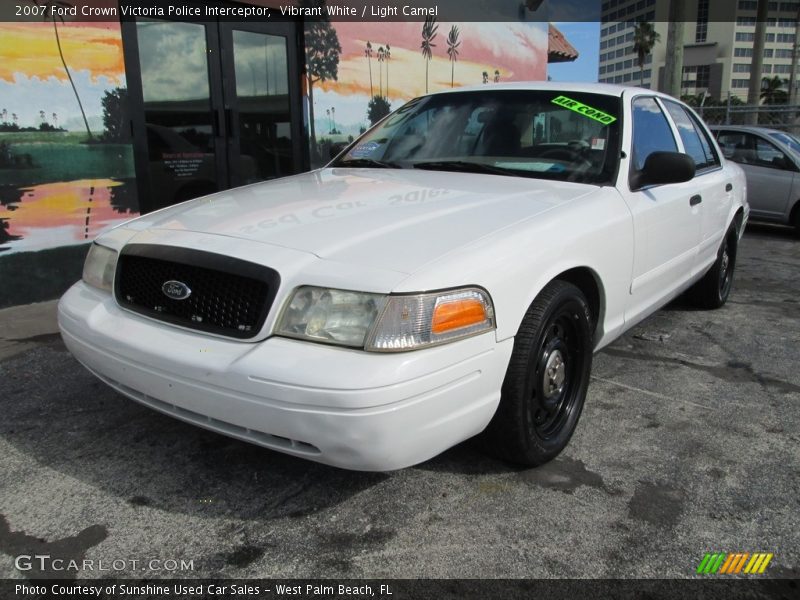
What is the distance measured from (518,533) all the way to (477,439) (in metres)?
0.43

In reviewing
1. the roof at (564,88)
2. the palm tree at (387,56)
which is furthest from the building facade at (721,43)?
the roof at (564,88)

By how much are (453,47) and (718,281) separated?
646 centimetres

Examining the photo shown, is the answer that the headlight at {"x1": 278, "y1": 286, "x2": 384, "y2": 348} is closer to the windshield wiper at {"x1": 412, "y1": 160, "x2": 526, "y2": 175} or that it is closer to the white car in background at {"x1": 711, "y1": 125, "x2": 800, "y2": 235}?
the windshield wiper at {"x1": 412, "y1": 160, "x2": 526, "y2": 175}

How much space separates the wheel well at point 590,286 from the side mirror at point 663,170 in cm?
64

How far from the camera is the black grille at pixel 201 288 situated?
2.26 meters

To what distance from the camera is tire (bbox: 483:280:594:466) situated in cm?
248

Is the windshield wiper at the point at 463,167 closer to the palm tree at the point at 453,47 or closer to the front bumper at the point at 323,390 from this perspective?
the front bumper at the point at 323,390

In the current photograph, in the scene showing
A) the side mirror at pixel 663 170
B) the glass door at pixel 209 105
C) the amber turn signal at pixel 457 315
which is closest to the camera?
the amber turn signal at pixel 457 315

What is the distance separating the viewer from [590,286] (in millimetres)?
3062

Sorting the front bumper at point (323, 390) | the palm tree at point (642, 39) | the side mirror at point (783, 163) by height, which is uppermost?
the palm tree at point (642, 39)

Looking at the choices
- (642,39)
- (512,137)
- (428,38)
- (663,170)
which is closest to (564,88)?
(512,137)

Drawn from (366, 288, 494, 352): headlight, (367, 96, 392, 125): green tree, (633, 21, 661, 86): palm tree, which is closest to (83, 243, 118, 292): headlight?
(366, 288, 494, 352): headlight

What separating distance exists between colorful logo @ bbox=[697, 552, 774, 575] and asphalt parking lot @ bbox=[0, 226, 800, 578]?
30 mm

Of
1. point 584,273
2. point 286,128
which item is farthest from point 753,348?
point 286,128
